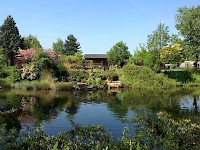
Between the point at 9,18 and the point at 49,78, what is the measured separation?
2399 centimetres

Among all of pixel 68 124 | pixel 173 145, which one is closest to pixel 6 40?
pixel 68 124

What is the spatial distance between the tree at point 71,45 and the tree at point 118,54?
88.1 ft

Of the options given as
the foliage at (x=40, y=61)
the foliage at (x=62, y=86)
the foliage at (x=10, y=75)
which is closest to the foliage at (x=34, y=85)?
the foliage at (x=62, y=86)

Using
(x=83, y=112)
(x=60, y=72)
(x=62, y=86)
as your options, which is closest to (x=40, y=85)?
(x=62, y=86)

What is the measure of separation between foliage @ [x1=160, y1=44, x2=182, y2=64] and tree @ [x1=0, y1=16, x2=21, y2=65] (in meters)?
25.7

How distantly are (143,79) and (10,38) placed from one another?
2740cm

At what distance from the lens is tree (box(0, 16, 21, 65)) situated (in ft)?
161

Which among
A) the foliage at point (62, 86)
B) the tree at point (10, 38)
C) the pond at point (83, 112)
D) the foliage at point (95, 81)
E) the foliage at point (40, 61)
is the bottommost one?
the pond at point (83, 112)

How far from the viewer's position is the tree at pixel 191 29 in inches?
1690

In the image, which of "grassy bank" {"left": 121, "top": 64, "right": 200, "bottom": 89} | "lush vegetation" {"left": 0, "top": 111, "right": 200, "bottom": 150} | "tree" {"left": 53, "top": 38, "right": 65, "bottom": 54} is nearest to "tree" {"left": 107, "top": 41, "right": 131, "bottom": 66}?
"grassy bank" {"left": 121, "top": 64, "right": 200, "bottom": 89}

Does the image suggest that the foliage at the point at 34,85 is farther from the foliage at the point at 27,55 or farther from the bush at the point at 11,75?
the foliage at the point at 27,55

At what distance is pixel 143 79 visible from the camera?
35.7 meters

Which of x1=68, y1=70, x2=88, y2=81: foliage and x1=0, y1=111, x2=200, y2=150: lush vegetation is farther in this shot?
x1=68, y1=70, x2=88, y2=81: foliage

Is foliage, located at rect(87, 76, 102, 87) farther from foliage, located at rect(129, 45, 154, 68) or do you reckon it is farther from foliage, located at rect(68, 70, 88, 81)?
foliage, located at rect(129, 45, 154, 68)
